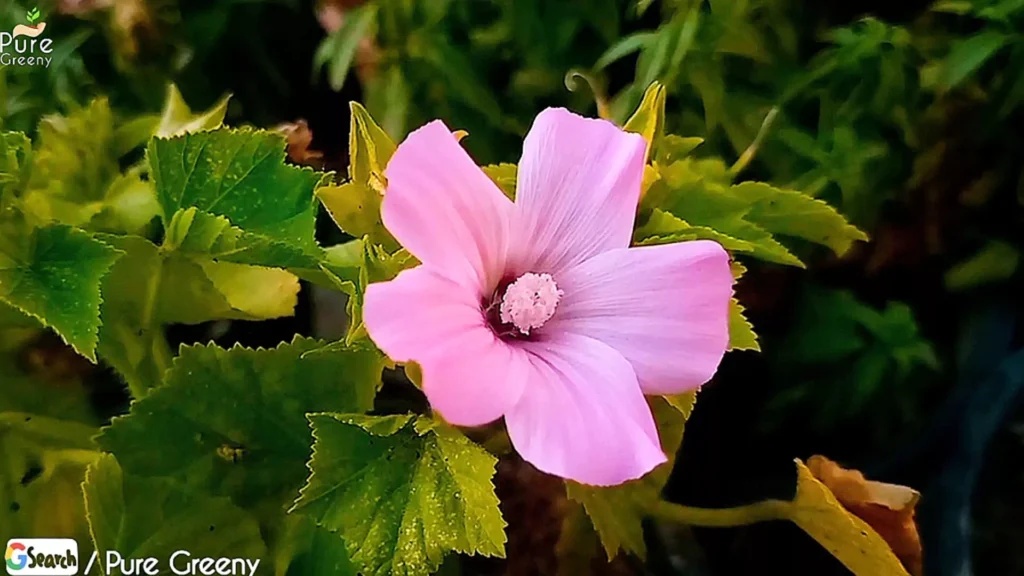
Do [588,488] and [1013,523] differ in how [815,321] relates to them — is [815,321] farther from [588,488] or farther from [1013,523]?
[588,488]

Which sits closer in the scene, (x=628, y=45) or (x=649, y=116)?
(x=649, y=116)

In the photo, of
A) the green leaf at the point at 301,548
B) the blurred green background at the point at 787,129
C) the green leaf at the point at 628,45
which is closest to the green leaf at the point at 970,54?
the blurred green background at the point at 787,129

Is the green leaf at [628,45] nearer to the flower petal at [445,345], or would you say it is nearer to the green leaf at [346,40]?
the green leaf at [346,40]

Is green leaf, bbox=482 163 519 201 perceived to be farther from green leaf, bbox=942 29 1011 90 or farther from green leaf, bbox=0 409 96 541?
green leaf, bbox=942 29 1011 90

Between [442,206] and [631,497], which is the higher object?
[442,206]

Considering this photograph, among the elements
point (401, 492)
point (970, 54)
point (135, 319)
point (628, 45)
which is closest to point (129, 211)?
point (135, 319)

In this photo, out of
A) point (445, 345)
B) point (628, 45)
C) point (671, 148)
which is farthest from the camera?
point (628, 45)

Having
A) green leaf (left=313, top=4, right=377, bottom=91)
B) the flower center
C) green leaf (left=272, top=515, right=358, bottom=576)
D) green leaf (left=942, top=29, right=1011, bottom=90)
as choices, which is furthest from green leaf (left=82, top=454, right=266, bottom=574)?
green leaf (left=942, top=29, right=1011, bottom=90)

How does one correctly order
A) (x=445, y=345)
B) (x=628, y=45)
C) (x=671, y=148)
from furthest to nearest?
(x=628, y=45)
(x=671, y=148)
(x=445, y=345)

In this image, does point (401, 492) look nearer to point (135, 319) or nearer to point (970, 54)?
point (135, 319)

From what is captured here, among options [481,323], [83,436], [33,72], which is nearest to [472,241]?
[481,323]
